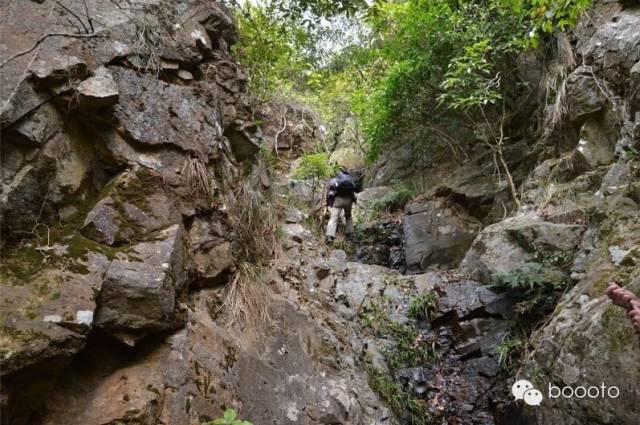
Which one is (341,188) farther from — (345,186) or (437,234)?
(437,234)

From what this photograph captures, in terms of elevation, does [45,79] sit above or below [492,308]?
above

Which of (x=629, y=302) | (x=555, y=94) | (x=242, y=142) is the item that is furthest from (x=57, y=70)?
(x=555, y=94)

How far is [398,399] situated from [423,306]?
2175 millimetres

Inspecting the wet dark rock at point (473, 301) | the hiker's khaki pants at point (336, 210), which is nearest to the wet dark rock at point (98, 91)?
the wet dark rock at point (473, 301)

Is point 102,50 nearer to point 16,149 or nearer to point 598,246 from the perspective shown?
point 16,149

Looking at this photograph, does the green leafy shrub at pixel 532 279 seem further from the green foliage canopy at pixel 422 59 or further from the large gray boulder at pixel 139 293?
the large gray boulder at pixel 139 293

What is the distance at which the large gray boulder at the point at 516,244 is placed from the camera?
6000 millimetres

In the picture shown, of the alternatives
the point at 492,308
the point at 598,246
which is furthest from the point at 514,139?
the point at 598,246

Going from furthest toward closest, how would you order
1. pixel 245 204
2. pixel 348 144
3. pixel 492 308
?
pixel 348 144, pixel 492 308, pixel 245 204

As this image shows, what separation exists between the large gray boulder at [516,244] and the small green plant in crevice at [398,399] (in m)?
2.46

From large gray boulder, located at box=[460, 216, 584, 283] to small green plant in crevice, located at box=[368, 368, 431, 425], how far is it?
2.46 meters

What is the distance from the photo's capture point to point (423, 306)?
679cm

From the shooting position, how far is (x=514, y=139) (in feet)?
30.7

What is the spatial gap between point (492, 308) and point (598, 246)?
2130 millimetres
